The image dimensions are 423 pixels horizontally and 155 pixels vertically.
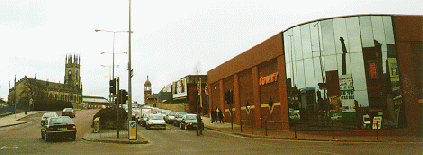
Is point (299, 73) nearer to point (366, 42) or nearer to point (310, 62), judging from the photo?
point (310, 62)

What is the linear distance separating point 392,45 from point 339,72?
3811mm

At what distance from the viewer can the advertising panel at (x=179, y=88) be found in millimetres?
68625

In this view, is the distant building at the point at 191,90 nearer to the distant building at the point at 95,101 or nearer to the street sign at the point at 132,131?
the street sign at the point at 132,131

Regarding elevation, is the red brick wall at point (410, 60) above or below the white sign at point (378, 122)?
above

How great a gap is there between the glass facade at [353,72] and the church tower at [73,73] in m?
156

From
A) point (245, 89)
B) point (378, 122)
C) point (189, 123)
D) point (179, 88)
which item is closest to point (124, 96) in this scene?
point (189, 123)

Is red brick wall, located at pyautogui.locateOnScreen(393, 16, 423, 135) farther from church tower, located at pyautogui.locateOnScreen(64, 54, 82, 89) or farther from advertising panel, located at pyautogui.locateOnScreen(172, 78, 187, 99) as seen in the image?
church tower, located at pyautogui.locateOnScreen(64, 54, 82, 89)

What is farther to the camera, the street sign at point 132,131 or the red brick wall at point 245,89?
the red brick wall at point 245,89

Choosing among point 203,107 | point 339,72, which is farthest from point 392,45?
point 203,107

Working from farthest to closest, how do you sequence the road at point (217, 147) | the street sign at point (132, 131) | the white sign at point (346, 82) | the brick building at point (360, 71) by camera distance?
the white sign at point (346, 82)
the brick building at point (360, 71)
the street sign at point (132, 131)
the road at point (217, 147)

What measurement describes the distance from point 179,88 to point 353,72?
53208 millimetres

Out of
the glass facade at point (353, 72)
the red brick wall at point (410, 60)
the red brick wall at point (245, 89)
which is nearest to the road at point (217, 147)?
the glass facade at point (353, 72)

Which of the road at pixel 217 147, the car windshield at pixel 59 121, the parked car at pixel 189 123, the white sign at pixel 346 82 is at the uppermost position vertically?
the white sign at pixel 346 82

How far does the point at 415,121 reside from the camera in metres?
20.8
